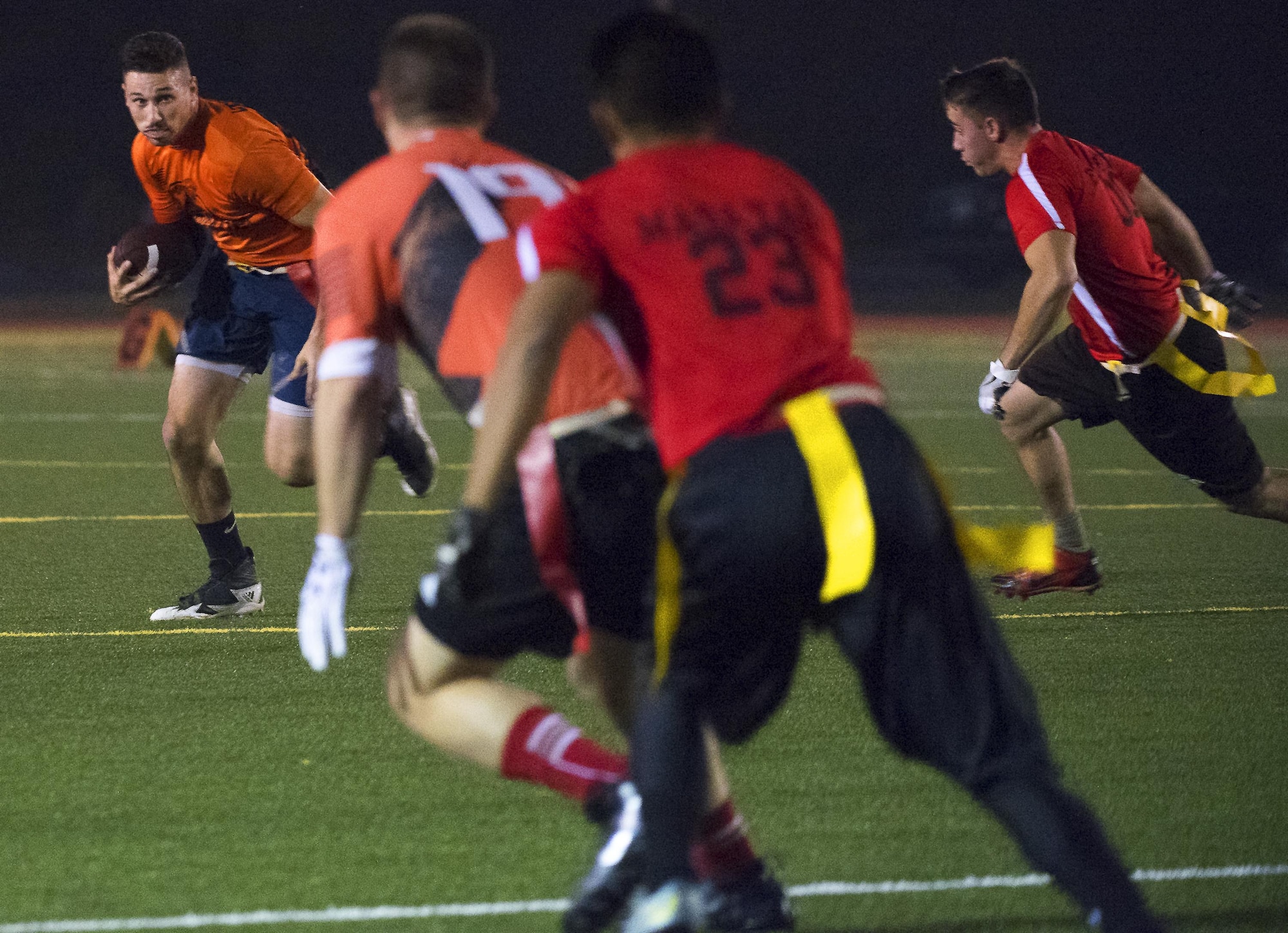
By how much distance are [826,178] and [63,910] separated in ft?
146

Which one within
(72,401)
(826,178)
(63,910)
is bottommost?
(826,178)

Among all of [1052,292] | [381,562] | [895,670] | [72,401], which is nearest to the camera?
[895,670]

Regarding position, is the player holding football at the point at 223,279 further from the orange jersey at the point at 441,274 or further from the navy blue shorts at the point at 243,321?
the orange jersey at the point at 441,274

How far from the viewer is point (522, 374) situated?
2961 millimetres

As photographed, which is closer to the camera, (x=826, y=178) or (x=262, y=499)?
(x=262, y=499)

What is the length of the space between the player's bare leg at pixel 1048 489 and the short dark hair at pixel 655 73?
465 cm

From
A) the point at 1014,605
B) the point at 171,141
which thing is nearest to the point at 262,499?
the point at 171,141

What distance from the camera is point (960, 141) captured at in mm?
7301

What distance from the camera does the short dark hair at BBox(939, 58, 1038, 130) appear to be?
716 centimetres

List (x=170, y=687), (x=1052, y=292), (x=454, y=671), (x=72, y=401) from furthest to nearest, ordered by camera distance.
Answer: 1. (x=72, y=401)
2. (x=1052, y=292)
3. (x=170, y=687)
4. (x=454, y=671)

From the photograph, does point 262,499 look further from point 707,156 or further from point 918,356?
point 918,356

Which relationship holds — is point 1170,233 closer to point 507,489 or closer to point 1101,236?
point 1101,236

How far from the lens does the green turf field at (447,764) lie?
3.88m

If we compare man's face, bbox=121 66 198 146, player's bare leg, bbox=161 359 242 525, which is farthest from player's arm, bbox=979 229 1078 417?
man's face, bbox=121 66 198 146
